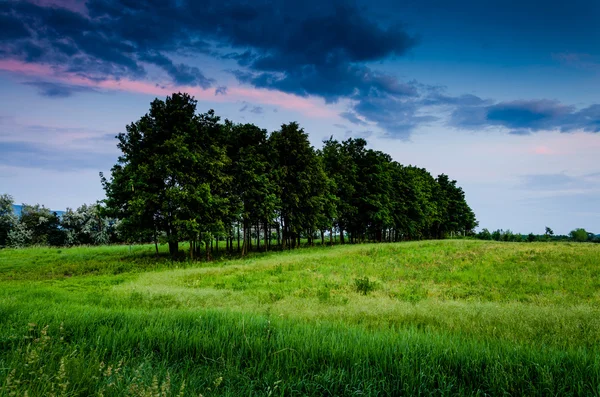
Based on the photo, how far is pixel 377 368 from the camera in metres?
4.28

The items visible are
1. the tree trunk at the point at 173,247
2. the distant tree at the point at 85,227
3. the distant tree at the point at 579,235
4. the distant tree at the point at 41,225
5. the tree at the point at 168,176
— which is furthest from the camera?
the distant tree at the point at 579,235

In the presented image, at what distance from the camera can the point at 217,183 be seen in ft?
102

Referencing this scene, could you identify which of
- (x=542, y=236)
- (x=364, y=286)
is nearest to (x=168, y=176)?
(x=364, y=286)

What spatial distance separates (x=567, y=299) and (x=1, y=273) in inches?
1390

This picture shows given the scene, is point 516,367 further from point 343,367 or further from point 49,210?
point 49,210

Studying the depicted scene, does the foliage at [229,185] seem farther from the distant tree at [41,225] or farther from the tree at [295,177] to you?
the distant tree at [41,225]

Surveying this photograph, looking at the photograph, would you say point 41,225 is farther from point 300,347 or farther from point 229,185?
point 300,347

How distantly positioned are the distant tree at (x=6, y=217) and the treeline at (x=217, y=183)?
153 feet

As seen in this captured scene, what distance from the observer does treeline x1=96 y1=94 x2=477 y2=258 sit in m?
27.5

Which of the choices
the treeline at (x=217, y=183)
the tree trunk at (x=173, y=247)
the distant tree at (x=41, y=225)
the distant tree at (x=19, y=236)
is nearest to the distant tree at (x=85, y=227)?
the distant tree at (x=41, y=225)

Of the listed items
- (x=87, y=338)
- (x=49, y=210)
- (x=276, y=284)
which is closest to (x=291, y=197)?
(x=276, y=284)

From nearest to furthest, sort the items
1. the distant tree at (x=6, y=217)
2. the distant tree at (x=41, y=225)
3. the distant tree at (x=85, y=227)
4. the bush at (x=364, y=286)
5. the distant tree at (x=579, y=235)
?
the bush at (x=364, y=286) < the distant tree at (x=6, y=217) < the distant tree at (x=41, y=225) < the distant tree at (x=85, y=227) < the distant tree at (x=579, y=235)

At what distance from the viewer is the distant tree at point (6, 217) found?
5898cm

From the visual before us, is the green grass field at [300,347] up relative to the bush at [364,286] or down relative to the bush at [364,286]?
up
